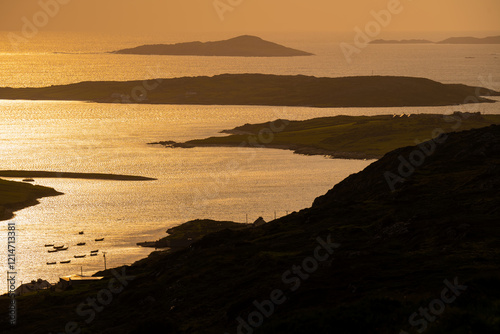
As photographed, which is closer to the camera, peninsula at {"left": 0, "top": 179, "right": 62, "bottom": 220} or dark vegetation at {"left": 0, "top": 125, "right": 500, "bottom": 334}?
dark vegetation at {"left": 0, "top": 125, "right": 500, "bottom": 334}

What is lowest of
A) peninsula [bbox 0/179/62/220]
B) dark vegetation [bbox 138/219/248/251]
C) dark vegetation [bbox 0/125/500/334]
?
dark vegetation [bbox 0/125/500/334]

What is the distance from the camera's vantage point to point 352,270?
72.0 metres

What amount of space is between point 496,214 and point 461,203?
8350 mm

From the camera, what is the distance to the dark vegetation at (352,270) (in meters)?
57.6

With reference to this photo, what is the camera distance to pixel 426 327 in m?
49.8

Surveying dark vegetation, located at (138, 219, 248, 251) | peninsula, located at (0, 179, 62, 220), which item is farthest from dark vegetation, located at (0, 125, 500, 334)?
peninsula, located at (0, 179, 62, 220)

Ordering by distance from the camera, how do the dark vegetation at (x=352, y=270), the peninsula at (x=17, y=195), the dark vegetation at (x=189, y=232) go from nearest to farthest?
the dark vegetation at (x=352, y=270) → the dark vegetation at (x=189, y=232) → the peninsula at (x=17, y=195)

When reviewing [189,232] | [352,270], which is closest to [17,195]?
[189,232]

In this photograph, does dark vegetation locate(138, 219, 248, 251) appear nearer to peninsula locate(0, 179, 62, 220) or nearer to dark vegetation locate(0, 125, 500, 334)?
dark vegetation locate(0, 125, 500, 334)

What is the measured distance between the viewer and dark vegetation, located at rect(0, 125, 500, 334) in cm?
5756

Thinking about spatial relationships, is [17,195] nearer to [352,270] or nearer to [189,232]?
[189,232]

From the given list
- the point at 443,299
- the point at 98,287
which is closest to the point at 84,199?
the point at 98,287

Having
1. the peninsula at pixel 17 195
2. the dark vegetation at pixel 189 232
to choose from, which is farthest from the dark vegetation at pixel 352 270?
the peninsula at pixel 17 195

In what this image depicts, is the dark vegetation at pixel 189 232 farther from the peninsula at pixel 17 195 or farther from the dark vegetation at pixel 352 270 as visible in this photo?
the peninsula at pixel 17 195
